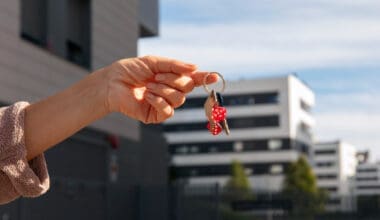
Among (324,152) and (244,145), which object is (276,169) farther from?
(324,152)

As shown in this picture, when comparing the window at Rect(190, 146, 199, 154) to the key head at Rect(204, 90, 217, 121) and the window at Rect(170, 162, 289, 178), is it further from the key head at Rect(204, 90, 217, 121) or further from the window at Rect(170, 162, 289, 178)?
the key head at Rect(204, 90, 217, 121)

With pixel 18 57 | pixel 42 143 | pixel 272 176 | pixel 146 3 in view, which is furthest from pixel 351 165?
→ pixel 42 143

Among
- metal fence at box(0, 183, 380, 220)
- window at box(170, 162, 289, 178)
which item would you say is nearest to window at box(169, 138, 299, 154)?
window at box(170, 162, 289, 178)

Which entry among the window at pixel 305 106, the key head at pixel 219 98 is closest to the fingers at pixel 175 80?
the key head at pixel 219 98

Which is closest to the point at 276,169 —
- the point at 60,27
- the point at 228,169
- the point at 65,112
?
the point at 228,169

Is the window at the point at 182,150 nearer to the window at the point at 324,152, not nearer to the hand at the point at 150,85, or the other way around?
the window at the point at 324,152

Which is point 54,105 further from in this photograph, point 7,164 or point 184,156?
point 184,156
